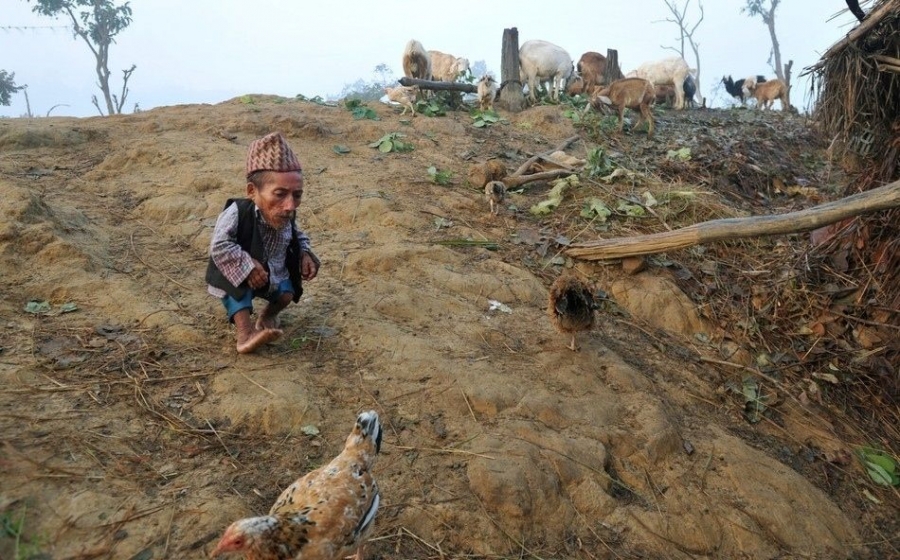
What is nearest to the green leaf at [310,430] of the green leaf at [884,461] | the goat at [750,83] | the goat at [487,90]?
the green leaf at [884,461]

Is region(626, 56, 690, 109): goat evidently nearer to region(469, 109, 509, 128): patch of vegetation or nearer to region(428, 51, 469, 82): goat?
region(428, 51, 469, 82): goat

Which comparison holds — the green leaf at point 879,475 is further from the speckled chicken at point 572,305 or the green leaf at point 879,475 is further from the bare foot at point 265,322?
the bare foot at point 265,322

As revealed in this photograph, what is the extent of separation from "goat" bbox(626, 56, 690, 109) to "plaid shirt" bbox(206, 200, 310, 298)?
1656 centimetres

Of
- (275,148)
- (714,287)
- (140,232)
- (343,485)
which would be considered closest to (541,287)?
(714,287)

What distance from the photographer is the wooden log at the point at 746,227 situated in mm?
4246

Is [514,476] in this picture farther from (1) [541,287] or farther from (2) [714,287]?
(2) [714,287]

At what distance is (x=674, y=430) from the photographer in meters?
3.93

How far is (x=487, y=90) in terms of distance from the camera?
11461 millimetres

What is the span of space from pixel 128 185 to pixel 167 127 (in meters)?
2.35

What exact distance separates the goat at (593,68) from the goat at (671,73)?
146 centimetres

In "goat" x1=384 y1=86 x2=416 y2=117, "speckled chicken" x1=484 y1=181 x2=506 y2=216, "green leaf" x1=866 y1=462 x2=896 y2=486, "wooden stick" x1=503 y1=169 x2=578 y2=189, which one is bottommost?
"green leaf" x1=866 y1=462 x2=896 y2=486

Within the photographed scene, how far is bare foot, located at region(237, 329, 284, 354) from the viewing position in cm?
364

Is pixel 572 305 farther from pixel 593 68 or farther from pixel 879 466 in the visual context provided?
pixel 593 68

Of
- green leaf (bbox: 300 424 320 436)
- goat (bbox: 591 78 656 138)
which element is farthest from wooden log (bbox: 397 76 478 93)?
green leaf (bbox: 300 424 320 436)
